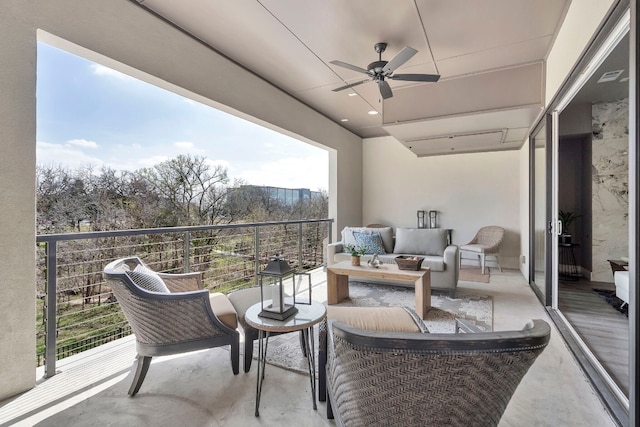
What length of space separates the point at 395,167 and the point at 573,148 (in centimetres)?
308

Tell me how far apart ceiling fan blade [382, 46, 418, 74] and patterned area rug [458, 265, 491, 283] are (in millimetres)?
3383

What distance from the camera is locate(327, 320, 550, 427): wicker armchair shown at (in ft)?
2.80

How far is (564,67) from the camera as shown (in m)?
2.62

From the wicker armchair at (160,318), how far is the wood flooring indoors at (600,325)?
2.47 m

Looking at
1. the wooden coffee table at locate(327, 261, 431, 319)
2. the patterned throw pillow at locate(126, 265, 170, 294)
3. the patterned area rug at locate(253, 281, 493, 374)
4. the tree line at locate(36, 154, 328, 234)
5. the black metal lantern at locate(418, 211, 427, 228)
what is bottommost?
the patterned area rug at locate(253, 281, 493, 374)

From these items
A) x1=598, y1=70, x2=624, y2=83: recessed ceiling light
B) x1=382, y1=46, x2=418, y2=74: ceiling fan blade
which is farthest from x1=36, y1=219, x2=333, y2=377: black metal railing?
x1=598, y1=70, x2=624, y2=83: recessed ceiling light

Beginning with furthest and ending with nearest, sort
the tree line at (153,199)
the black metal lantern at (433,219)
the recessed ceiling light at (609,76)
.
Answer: the black metal lantern at (433,219)
the tree line at (153,199)
the recessed ceiling light at (609,76)

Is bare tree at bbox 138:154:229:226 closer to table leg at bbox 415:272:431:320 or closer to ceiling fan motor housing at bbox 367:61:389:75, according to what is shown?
ceiling fan motor housing at bbox 367:61:389:75

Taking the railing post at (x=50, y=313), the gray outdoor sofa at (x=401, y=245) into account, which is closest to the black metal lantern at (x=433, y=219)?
the gray outdoor sofa at (x=401, y=245)

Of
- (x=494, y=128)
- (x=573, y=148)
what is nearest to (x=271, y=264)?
(x=494, y=128)

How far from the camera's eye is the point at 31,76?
1900mm

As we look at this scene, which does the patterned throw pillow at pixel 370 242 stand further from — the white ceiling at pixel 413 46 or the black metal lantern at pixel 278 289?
the black metal lantern at pixel 278 289

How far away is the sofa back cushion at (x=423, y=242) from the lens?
434 centimetres

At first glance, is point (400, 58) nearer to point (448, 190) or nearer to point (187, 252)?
point (187, 252)
